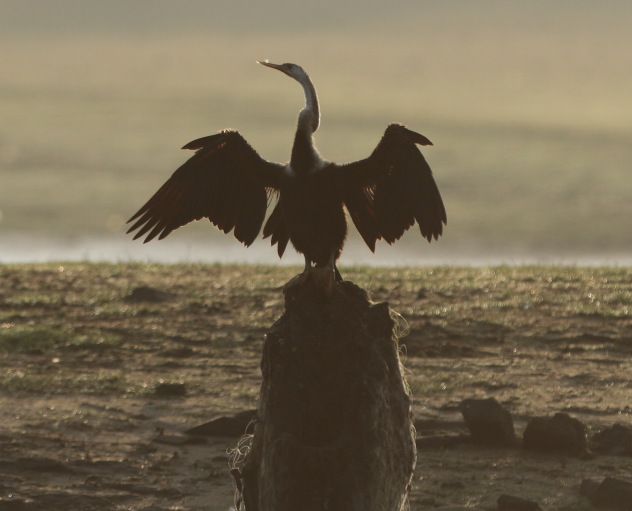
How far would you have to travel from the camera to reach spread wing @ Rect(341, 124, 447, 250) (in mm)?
8438

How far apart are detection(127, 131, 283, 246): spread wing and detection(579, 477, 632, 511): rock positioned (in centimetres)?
274

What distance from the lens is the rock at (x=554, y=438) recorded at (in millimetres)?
10578

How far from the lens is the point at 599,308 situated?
14977 mm

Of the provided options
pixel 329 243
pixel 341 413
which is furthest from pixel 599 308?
pixel 341 413

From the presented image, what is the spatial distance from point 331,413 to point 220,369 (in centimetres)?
590

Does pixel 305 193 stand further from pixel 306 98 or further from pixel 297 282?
pixel 297 282

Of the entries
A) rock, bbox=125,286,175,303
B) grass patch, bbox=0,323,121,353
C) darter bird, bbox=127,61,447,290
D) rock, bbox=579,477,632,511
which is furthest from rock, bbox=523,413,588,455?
rock, bbox=125,286,175,303

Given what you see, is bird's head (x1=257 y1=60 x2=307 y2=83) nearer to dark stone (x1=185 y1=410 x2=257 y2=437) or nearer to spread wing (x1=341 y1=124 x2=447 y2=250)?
spread wing (x1=341 y1=124 x2=447 y2=250)

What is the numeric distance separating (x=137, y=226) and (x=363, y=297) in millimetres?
2002

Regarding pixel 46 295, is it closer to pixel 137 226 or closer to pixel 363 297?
pixel 137 226

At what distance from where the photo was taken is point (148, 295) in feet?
50.9

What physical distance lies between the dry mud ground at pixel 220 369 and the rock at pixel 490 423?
0.40 feet

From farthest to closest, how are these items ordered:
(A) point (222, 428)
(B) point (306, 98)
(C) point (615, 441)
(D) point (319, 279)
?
(A) point (222, 428) → (C) point (615, 441) → (B) point (306, 98) → (D) point (319, 279)

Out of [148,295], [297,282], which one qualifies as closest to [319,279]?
[297,282]
